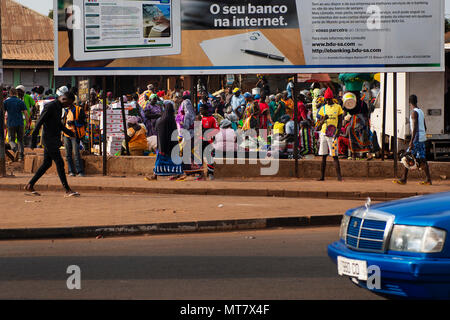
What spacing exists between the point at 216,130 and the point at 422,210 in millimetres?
10861

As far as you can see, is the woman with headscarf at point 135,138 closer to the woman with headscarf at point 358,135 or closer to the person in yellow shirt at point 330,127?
the person in yellow shirt at point 330,127

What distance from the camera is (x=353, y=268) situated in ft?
19.4

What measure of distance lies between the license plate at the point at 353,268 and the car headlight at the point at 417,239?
28 cm

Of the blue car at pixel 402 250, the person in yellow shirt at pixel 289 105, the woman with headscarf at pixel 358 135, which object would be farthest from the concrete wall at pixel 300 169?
the blue car at pixel 402 250

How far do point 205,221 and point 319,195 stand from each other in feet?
14.2

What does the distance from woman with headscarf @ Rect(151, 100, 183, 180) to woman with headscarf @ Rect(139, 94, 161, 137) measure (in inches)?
211

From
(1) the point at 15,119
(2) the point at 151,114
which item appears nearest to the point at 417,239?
(1) the point at 15,119

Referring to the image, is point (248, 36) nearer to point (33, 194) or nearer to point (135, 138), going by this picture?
point (135, 138)

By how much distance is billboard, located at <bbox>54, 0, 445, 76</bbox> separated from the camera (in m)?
16.6

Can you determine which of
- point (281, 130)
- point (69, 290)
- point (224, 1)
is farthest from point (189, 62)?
point (69, 290)

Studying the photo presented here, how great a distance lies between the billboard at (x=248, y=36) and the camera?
54.3ft

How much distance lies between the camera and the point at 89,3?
16.9 meters

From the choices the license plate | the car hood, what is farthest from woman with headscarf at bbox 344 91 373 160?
the license plate
